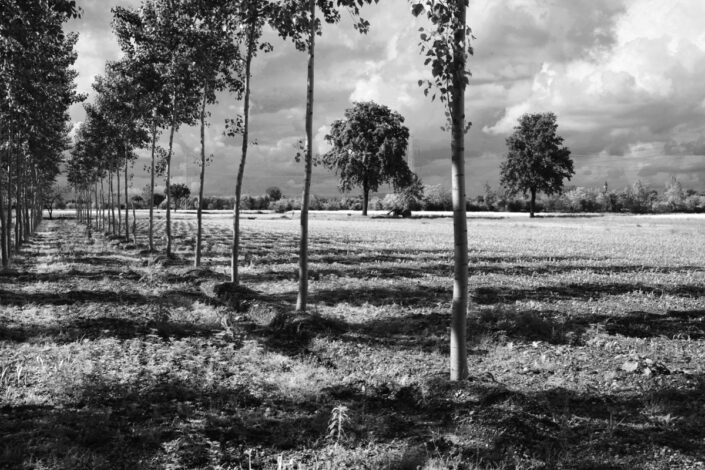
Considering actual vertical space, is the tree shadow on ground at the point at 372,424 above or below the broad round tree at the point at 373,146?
below

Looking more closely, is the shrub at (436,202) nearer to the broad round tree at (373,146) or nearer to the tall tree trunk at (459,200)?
the broad round tree at (373,146)

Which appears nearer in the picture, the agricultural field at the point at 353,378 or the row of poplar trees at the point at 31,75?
the agricultural field at the point at 353,378

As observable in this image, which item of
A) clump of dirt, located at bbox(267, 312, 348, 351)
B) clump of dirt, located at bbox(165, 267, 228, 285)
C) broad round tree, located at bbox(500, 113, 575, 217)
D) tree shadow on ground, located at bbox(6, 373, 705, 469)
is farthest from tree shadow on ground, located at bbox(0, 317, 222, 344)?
broad round tree, located at bbox(500, 113, 575, 217)

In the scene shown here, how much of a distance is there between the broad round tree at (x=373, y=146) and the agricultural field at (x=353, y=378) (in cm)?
6211

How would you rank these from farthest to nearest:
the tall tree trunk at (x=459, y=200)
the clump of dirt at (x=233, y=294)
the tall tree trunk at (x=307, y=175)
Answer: the clump of dirt at (x=233, y=294) → the tall tree trunk at (x=307, y=175) → the tall tree trunk at (x=459, y=200)

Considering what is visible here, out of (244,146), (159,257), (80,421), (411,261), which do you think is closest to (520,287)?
(411,261)

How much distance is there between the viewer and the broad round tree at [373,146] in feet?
255

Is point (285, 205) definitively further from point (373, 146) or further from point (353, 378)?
point (353, 378)

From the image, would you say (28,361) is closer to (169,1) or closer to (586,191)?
(169,1)

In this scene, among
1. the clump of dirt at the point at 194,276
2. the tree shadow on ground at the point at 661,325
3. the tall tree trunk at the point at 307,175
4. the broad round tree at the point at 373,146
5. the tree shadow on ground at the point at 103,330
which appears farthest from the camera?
the broad round tree at the point at 373,146

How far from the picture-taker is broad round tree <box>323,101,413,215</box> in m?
77.6

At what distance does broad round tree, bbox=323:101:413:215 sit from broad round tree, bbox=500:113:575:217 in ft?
63.4

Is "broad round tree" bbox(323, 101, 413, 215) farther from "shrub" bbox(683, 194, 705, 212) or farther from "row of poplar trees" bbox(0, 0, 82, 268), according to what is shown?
"shrub" bbox(683, 194, 705, 212)

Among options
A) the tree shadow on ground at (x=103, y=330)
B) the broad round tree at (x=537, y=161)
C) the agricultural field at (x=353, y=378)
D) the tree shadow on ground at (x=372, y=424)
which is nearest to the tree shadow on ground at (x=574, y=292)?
the agricultural field at (x=353, y=378)
